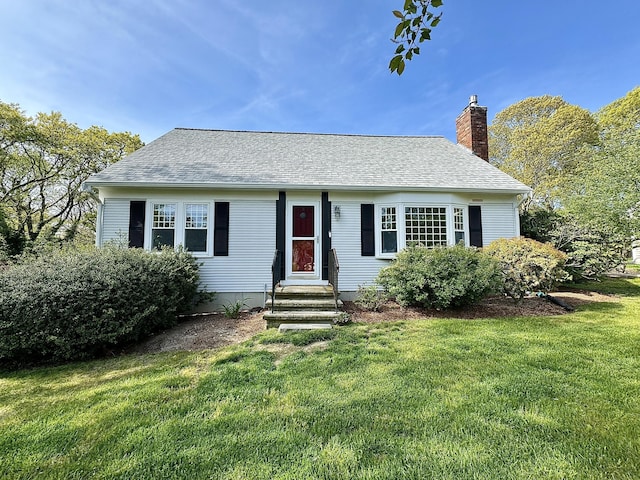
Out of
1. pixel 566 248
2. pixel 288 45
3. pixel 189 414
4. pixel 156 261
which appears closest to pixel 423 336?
pixel 189 414

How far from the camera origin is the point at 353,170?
8773 millimetres

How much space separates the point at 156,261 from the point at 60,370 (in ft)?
7.82

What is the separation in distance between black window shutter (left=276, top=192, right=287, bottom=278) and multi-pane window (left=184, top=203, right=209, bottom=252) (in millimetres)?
1876

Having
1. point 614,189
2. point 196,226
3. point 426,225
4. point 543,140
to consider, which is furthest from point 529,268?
point 543,140

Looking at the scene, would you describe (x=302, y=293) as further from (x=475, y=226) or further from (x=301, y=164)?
(x=475, y=226)

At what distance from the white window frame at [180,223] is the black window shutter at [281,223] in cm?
173

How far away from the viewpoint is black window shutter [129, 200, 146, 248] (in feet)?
25.2

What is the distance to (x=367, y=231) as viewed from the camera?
822 cm

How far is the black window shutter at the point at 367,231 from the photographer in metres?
8.18

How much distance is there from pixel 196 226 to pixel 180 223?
0.40 meters

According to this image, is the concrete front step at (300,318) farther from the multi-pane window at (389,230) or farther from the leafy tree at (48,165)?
the leafy tree at (48,165)

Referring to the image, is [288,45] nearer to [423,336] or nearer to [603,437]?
[423,336]

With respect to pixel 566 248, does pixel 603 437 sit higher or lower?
lower

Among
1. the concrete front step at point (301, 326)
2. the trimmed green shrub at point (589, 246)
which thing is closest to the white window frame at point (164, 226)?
the concrete front step at point (301, 326)
